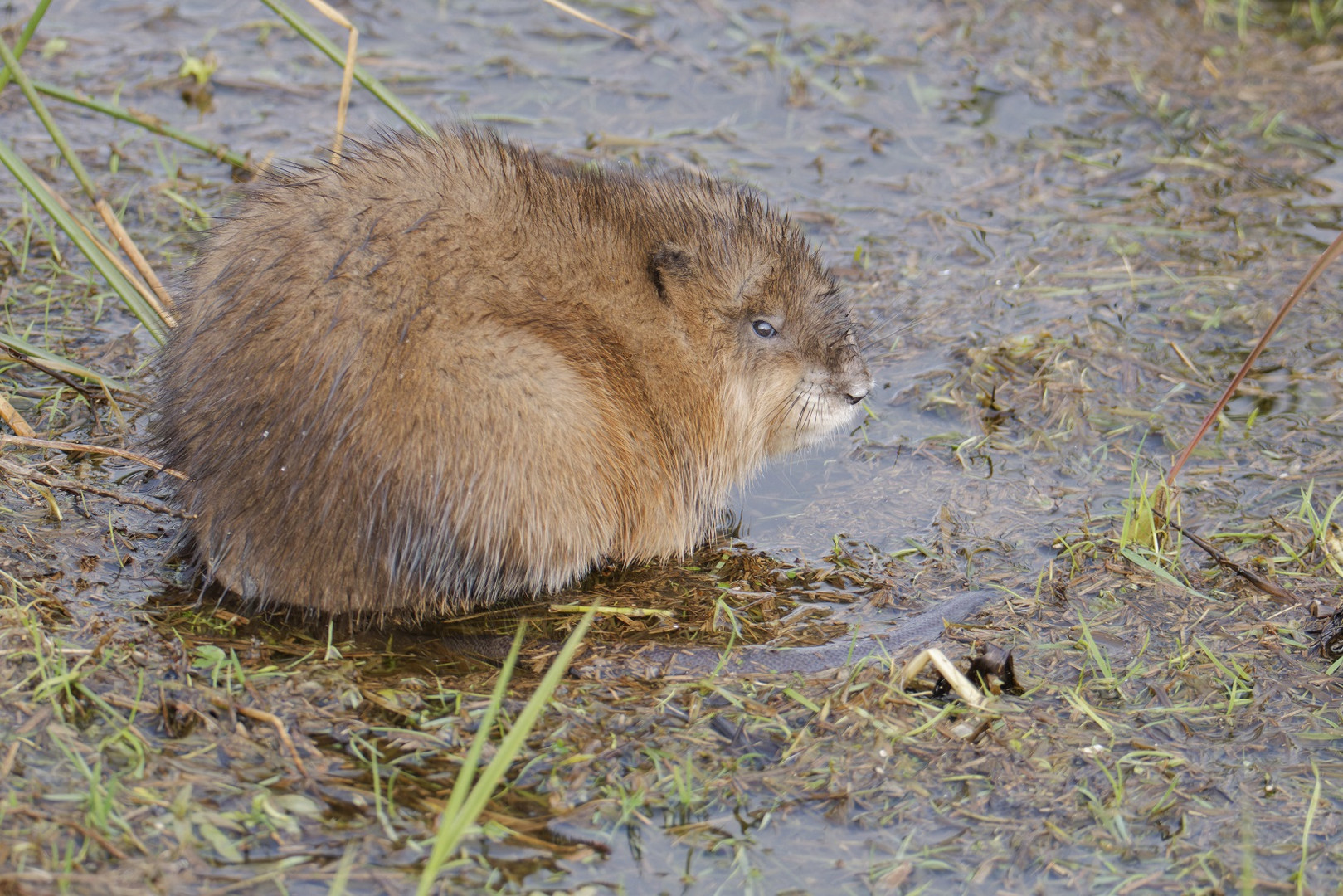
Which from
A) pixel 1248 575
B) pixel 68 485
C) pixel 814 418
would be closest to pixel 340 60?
pixel 68 485

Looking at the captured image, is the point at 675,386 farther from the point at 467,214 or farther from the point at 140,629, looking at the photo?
the point at 140,629

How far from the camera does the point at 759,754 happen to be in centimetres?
322

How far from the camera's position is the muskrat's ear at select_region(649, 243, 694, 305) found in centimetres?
396

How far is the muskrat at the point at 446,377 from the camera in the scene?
329 cm

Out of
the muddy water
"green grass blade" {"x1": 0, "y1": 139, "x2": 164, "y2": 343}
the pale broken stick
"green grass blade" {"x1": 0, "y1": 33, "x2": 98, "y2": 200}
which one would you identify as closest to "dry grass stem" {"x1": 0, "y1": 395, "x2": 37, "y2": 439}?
"green grass blade" {"x1": 0, "y1": 139, "x2": 164, "y2": 343}

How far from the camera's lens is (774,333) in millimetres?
4250

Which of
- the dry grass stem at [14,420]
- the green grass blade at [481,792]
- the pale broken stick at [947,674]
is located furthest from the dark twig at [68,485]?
the pale broken stick at [947,674]

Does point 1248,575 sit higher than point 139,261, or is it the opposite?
point 139,261

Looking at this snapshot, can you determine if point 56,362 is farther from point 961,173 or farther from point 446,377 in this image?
point 961,173

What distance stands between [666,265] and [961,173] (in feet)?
9.25

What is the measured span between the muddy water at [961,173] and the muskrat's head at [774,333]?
14.0 inches

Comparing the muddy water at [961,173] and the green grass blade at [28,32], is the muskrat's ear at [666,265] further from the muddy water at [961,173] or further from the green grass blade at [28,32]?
the green grass blade at [28,32]

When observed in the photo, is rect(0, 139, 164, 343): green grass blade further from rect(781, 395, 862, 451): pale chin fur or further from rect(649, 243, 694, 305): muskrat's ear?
rect(781, 395, 862, 451): pale chin fur

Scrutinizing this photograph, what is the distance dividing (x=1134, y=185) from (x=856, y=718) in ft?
12.8
